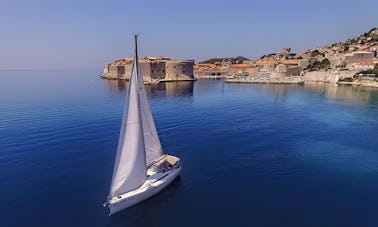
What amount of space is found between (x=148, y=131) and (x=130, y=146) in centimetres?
262

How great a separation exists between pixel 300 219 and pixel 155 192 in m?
9.52

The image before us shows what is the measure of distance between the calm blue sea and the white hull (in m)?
0.56

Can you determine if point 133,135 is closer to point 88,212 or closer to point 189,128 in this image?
point 88,212

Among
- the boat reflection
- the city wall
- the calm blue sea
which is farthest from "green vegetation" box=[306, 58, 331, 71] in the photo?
the boat reflection

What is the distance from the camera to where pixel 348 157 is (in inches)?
951

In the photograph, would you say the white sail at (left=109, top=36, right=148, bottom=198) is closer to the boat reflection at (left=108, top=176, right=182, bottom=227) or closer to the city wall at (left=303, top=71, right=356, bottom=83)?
the boat reflection at (left=108, top=176, right=182, bottom=227)

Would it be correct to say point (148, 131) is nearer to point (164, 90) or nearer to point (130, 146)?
point (130, 146)

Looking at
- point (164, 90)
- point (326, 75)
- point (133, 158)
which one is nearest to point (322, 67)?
point (326, 75)

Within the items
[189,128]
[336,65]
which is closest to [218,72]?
[336,65]

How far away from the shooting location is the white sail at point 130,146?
46.3 feet

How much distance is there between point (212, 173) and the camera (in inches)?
807

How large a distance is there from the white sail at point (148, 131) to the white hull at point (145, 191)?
A: 1449mm

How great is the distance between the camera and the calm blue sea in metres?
14.9

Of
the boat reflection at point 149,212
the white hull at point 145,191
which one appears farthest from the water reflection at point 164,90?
the boat reflection at point 149,212
